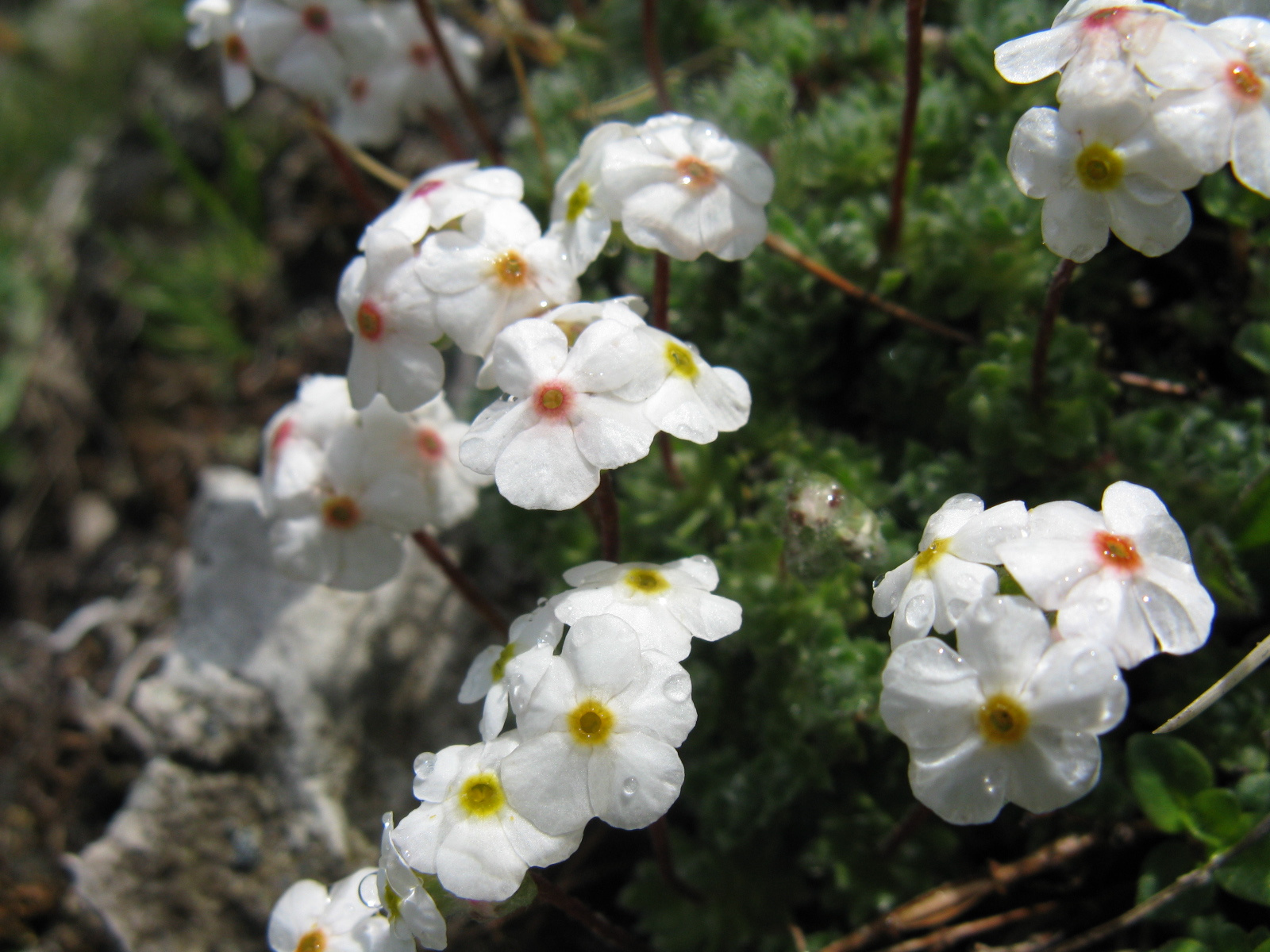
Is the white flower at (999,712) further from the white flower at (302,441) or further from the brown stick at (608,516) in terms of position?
the white flower at (302,441)

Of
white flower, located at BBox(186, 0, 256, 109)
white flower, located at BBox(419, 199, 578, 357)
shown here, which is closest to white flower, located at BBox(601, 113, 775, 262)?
white flower, located at BBox(419, 199, 578, 357)

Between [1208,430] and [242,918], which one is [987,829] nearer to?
[1208,430]

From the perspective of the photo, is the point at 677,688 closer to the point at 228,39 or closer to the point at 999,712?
the point at 999,712

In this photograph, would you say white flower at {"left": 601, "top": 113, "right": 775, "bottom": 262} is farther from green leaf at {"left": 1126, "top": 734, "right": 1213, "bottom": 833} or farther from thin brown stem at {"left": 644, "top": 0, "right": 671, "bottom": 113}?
green leaf at {"left": 1126, "top": 734, "right": 1213, "bottom": 833}

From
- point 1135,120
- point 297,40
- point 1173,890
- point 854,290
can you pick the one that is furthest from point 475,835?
point 297,40

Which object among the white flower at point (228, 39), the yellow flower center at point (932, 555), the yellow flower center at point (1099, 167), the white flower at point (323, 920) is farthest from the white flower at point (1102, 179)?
the white flower at point (228, 39)

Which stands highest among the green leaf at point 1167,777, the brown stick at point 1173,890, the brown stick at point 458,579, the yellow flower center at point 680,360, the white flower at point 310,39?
the white flower at point 310,39
